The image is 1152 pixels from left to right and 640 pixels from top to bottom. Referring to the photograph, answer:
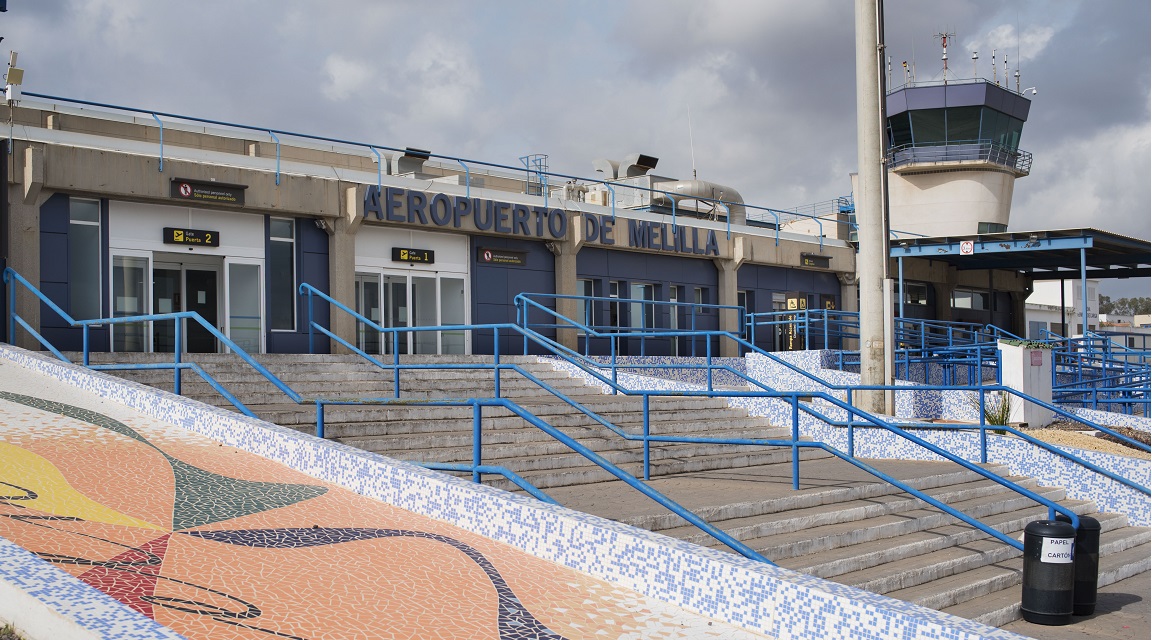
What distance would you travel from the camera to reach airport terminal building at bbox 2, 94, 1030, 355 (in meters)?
16.0

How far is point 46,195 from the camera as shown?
15539mm

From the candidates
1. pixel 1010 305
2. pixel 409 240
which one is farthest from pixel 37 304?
pixel 1010 305

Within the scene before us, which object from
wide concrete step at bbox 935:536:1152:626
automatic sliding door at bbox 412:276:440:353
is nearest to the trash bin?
wide concrete step at bbox 935:536:1152:626

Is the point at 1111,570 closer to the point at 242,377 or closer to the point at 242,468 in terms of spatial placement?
the point at 242,468

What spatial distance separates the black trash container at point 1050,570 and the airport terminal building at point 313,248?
1321 cm

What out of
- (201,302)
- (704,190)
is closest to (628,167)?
(704,190)

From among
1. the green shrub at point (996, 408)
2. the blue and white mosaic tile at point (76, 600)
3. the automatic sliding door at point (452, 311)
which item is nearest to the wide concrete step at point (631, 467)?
the green shrub at point (996, 408)

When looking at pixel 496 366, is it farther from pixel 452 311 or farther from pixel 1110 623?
pixel 452 311

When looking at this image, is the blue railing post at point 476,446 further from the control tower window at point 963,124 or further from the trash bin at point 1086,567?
the control tower window at point 963,124

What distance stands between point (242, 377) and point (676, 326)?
14.0 m

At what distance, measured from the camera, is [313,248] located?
61.7ft

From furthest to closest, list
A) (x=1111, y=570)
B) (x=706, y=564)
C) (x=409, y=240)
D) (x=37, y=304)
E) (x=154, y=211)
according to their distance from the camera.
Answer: (x=409, y=240) → (x=154, y=211) → (x=37, y=304) → (x=1111, y=570) → (x=706, y=564)

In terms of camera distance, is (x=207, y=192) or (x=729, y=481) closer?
(x=729, y=481)

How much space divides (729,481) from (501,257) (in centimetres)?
1151
